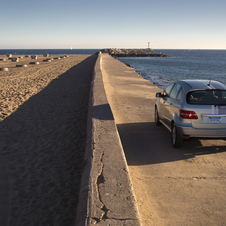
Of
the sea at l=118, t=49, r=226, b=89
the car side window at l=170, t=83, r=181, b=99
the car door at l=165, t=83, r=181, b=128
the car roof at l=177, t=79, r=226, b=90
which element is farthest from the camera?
the sea at l=118, t=49, r=226, b=89

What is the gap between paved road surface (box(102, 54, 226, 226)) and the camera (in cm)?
330

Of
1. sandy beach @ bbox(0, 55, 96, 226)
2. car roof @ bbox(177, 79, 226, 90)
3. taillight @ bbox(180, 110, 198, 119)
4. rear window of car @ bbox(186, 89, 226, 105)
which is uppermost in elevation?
car roof @ bbox(177, 79, 226, 90)

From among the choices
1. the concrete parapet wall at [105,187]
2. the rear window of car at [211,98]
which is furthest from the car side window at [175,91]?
the concrete parapet wall at [105,187]

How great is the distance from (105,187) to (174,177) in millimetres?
1524

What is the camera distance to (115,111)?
888 cm

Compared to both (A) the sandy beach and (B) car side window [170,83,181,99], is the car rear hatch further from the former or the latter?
(A) the sandy beach

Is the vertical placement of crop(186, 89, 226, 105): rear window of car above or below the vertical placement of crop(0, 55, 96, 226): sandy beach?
above

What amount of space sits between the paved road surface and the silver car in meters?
0.50

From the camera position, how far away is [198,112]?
4930 mm

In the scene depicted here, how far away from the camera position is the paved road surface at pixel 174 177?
3.30 metres

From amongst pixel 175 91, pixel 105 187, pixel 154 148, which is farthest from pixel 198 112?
pixel 105 187

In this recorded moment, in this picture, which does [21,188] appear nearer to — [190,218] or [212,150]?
[190,218]

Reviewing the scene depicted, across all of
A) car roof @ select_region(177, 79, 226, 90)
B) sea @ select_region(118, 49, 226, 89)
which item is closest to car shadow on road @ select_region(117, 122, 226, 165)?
car roof @ select_region(177, 79, 226, 90)

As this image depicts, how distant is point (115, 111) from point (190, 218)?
19.6ft
